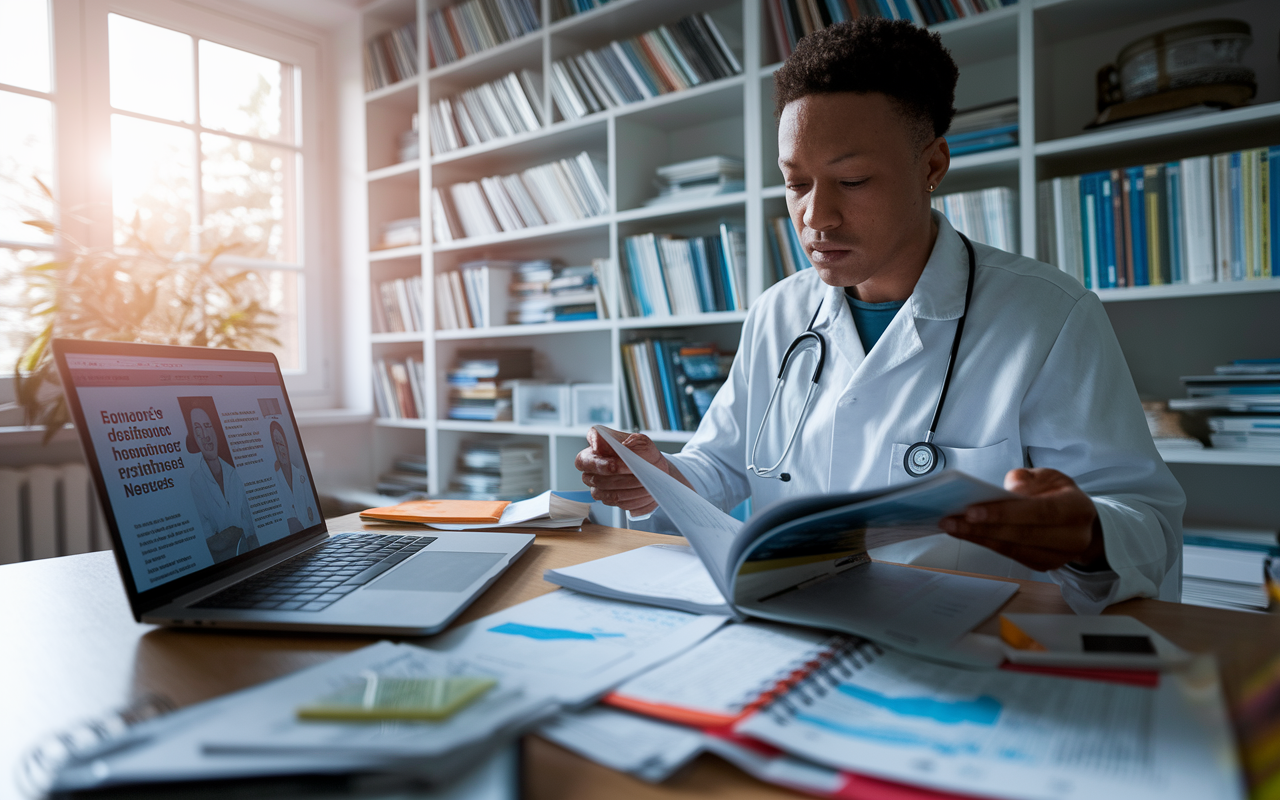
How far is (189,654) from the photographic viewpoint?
0.63m

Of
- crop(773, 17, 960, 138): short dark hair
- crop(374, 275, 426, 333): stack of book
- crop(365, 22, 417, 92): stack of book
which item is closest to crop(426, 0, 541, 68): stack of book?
crop(365, 22, 417, 92): stack of book

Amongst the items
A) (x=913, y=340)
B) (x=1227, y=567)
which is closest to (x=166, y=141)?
(x=913, y=340)

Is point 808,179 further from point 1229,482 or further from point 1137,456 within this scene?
point 1229,482

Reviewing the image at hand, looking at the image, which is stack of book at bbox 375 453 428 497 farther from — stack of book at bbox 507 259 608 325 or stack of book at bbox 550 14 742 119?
stack of book at bbox 550 14 742 119

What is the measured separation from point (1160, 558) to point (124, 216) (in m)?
3.32

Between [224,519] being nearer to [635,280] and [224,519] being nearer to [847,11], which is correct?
[635,280]

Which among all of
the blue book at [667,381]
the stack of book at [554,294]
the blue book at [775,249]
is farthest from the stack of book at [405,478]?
the blue book at [775,249]

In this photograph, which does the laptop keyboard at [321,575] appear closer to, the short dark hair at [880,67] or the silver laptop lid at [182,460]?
the silver laptop lid at [182,460]

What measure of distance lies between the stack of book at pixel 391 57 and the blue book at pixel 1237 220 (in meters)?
2.87

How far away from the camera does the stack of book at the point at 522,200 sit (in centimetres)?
262

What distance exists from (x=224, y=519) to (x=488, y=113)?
2442 mm

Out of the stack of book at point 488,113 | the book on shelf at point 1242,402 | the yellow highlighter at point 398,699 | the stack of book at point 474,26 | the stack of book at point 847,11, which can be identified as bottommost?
the yellow highlighter at point 398,699

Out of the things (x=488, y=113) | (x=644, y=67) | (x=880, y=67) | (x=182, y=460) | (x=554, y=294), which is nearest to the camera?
(x=182, y=460)

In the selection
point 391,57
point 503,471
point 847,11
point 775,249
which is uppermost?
point 391,57
